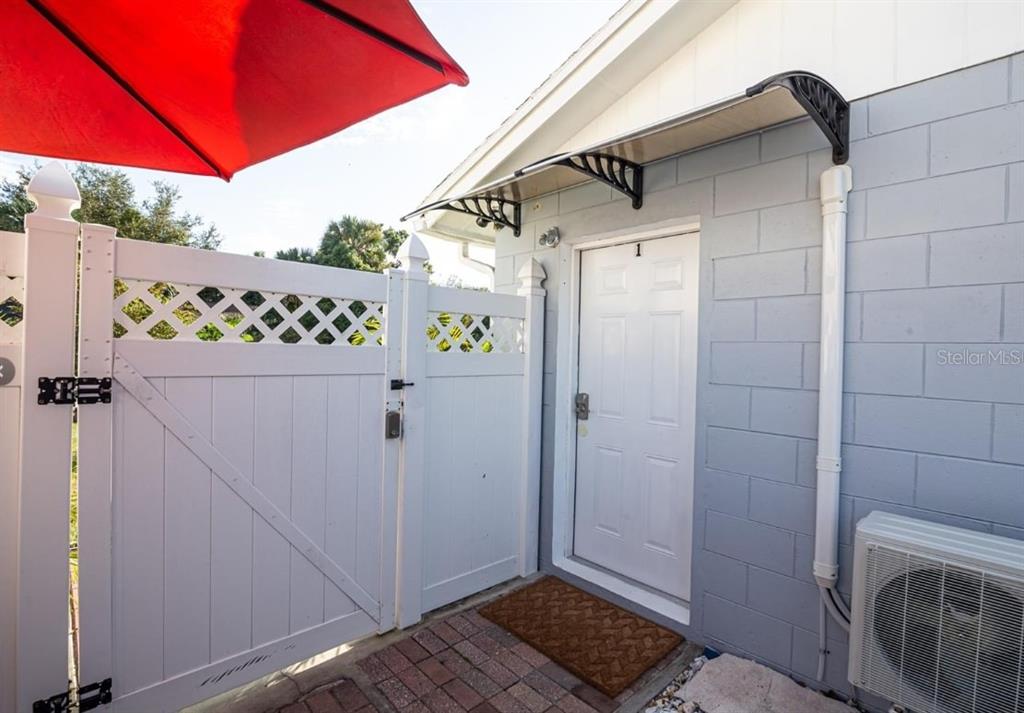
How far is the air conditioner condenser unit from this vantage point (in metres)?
1.55

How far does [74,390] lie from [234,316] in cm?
63

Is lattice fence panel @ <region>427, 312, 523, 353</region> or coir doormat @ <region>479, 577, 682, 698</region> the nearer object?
coir doormat @ <region>479, 577, 682, 698</region>

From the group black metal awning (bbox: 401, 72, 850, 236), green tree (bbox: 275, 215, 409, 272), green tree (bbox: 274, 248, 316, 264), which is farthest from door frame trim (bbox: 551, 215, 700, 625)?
green tree (bbox: 274, 248, 316, 264)

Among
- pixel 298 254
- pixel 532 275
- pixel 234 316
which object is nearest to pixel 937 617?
pixel 532 275

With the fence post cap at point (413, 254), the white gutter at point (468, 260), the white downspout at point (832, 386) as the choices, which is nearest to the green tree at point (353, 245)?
the white gutter at point (468, 260)

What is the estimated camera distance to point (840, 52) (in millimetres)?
2287

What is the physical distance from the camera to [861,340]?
7.15ft

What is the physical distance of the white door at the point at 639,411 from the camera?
2963mm

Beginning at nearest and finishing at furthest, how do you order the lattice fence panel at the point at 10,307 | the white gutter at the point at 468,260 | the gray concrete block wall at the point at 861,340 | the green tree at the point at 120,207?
1. the lattice fence panel at the point at 10,307
2. the gray concrete block wall at the point at 861,340
3. the white gutter at the point at 468,260
4. the green tree at the point at 120,207

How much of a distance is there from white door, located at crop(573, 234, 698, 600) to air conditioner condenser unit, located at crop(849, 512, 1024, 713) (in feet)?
3.69

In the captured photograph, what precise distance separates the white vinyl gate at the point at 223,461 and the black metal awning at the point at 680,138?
2.78 feet

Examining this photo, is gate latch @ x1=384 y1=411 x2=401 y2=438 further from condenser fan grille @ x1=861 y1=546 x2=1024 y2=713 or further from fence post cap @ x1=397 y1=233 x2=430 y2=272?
condenser fan grille @ x1=861 y1=546 x2=1024 y2=713

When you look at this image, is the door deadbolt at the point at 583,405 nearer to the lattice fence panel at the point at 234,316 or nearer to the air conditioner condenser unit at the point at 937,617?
the lattice fence panel at the point at 234,316

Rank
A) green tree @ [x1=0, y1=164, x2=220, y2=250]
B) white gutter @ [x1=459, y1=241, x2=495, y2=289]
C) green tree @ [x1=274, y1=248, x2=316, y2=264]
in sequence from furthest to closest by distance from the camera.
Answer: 1. green tree @ [x1=274, y1=248, x2=316, y2=264]
2. green tree @ [x1=0, y1=164, x2=220, y2=250]
3. white gutter @ [x1=459, y1=241, x2=495, y2=289]
